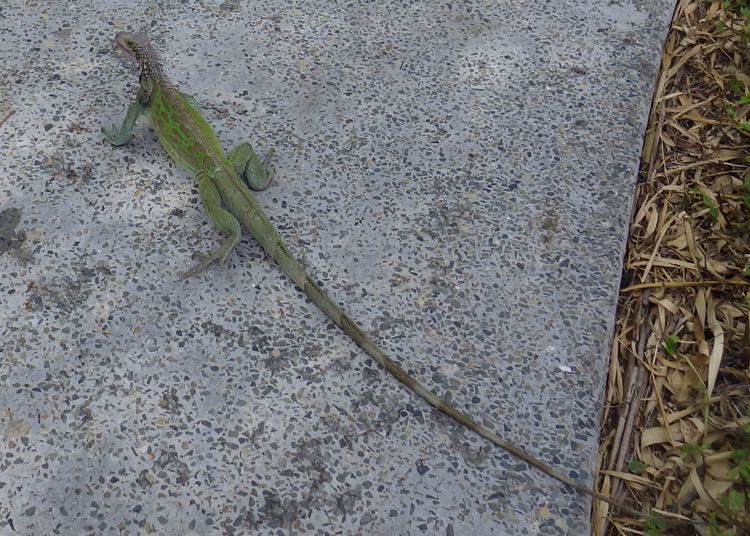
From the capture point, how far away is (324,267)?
2.90m

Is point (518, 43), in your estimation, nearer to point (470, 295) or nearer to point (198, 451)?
→ point (470, 295)

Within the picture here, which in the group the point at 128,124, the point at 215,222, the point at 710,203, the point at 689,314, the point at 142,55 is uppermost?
the point at 142,55

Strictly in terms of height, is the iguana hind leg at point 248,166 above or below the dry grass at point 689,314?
above

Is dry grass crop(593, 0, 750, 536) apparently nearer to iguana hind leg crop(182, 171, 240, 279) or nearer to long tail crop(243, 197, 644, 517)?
long tail crop(243, 197, 644, 517)

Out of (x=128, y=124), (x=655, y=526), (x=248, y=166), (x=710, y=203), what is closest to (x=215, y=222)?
(x=248, y=166)

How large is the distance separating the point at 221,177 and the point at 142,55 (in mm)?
727

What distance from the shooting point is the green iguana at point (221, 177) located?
2613 mm

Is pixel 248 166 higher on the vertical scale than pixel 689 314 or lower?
higher

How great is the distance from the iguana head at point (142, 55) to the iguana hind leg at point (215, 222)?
0.53 meters

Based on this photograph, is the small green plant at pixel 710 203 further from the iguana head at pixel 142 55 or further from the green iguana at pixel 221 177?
the iguana head at pixel 142 55

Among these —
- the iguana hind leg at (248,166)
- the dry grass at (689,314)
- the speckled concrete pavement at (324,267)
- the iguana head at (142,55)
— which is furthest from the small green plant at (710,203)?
the iguana head at (142,55)

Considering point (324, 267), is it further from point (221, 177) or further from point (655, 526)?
point (655, 526)

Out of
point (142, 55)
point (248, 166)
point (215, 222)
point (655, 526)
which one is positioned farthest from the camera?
point (142, 55)

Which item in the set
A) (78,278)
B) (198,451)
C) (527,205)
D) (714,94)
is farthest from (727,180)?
(78,278)
